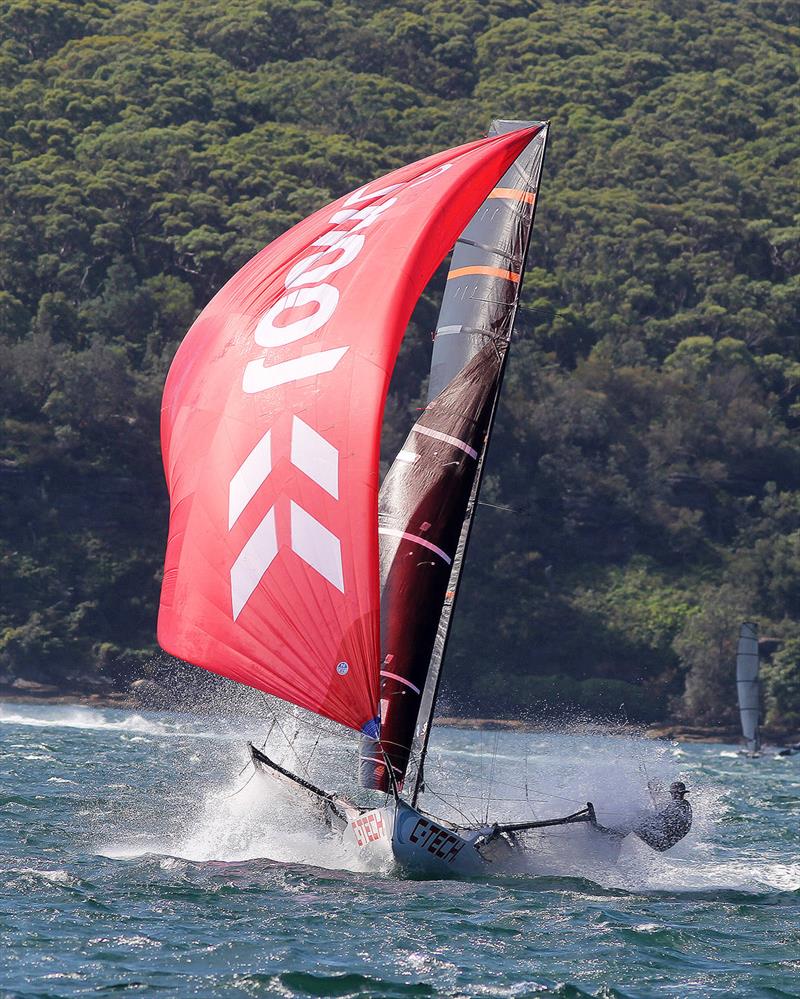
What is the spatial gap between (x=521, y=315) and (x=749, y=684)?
16050 millimetres

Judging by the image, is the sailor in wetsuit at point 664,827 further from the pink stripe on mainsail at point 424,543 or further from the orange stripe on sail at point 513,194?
the orange stripe on sail at point 513,194

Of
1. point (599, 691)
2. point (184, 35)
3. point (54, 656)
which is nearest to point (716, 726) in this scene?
point (599, 691)

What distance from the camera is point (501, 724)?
2058 inches

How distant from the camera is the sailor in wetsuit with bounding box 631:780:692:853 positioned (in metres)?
15.4

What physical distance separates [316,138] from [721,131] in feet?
84.3

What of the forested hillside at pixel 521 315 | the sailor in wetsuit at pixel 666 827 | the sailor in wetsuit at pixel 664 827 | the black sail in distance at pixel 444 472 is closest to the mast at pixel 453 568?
the black sail in distance at pixel 444 472

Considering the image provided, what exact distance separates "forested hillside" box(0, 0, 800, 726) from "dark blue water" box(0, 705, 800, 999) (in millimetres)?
36553

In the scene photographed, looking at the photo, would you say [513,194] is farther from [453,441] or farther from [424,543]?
[424,543]

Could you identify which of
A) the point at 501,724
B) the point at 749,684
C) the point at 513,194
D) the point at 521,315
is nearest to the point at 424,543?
the point at 513,194

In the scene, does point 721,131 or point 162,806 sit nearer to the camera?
point 162,806

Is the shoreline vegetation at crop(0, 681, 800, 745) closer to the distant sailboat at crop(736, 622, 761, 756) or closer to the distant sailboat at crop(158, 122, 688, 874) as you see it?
the distant sailboat at crop(736, 622, 761, 756)

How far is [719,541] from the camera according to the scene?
62.9m

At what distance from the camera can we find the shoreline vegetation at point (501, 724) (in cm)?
5066

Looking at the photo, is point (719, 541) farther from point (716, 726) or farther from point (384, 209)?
point (384, 209)
